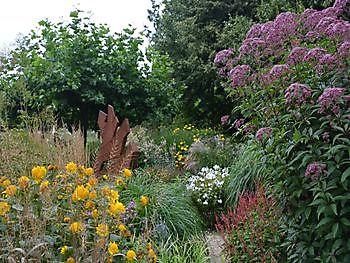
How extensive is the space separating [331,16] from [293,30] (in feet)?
0.74

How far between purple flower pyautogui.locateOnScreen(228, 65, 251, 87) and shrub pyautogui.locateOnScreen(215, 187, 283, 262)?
87cm

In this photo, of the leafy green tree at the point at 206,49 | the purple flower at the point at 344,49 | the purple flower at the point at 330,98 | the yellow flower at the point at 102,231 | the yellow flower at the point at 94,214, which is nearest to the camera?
the yellow flower at the point at 102,231

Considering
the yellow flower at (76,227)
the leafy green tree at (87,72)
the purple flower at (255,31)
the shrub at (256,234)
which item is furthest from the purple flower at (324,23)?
the leafy green tree at (87,72)

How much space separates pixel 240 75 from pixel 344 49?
0.58 metres

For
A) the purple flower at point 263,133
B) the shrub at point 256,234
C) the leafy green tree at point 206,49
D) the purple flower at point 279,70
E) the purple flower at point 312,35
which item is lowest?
the shrub at point 256,234

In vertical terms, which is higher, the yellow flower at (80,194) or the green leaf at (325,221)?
the yellow flower at (80,194)

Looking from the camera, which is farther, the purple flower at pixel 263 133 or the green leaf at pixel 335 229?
the purple flower at pixel 263 133

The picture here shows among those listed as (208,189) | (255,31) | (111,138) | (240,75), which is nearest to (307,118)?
(240,75)

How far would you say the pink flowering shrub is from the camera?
237 centimetres

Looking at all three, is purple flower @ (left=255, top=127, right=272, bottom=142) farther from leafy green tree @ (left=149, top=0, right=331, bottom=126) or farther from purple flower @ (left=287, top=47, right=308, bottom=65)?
leafy green tree @ (left=149, top=0, right=331, bottom=126)

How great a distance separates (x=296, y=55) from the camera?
8.21 ft

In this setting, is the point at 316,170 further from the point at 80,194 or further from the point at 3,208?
the point at 3,208

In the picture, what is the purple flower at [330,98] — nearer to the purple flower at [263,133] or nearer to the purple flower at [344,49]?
the purple flower at [344,49]

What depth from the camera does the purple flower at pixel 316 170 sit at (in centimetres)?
230
